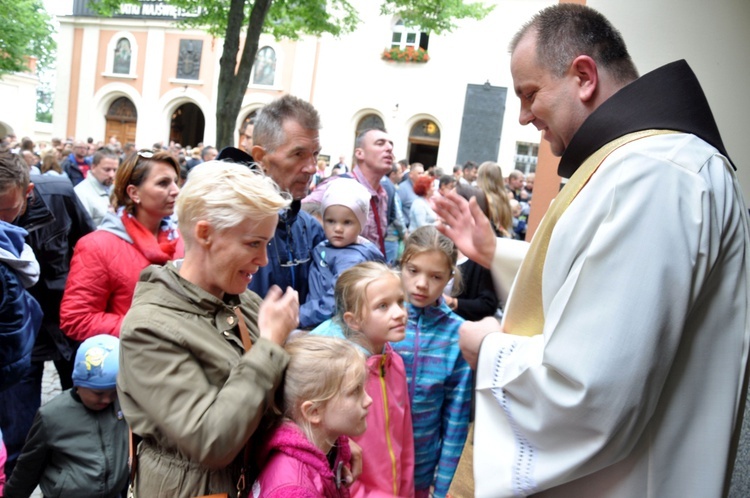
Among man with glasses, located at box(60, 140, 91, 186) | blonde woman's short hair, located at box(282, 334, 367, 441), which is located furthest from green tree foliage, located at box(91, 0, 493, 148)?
blonde woman's short hair, located at box(282, 334, 367, 441)

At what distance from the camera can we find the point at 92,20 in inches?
1079

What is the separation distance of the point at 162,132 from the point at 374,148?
23.6 meters

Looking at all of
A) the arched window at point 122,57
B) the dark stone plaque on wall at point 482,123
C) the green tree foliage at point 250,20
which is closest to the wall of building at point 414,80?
the dark stone plaque on wall at point 482,123

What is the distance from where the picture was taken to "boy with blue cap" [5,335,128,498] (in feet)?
9.85

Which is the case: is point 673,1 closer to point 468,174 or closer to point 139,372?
point 139,372

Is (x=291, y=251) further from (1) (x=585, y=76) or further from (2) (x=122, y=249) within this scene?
(1) (x=585, y=76)

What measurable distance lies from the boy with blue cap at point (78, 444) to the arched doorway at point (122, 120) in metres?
26.8

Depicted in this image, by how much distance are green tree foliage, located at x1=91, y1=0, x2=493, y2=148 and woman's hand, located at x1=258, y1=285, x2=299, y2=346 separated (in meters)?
8.55

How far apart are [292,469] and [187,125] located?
2938cm

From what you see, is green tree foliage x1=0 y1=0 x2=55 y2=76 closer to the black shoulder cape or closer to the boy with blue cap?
the boy with blue cap

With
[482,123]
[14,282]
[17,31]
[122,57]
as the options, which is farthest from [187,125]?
[14,282]

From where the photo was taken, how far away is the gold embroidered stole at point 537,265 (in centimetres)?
186

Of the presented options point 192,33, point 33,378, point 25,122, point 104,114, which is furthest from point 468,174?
point 25,122

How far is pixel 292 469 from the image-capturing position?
1885 millimetres
